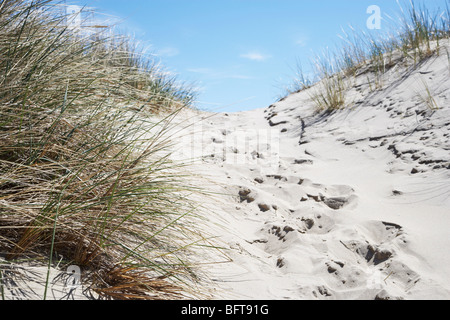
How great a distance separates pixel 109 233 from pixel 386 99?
13.8ft

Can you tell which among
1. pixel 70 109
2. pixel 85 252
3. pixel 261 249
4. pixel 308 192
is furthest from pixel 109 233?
pixel 308 192

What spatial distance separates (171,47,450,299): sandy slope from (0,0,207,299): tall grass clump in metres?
0.32

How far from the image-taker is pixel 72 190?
63.1 inches

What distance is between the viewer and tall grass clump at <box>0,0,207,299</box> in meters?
1.51

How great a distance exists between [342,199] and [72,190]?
6.47 ft

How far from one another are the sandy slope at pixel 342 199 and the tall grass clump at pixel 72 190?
32 cm

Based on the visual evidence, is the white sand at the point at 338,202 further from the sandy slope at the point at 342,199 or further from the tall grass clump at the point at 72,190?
the tall grass clump at the point at 72,190

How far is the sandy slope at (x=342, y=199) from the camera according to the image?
1.95 meters

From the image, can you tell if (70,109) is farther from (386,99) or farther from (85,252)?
(386,99)

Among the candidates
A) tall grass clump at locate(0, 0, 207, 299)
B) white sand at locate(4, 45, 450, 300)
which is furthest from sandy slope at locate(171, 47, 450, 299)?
tall grass clump at locate(0, 0, 207, 299)

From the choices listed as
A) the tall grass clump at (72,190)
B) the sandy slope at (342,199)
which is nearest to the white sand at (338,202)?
the sandy slope at (342,199)

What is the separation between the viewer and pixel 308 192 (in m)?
3.09

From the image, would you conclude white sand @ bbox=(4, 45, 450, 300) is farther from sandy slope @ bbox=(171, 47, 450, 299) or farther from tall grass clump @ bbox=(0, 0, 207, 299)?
tall grass clump @ bbox=(0, 0, 207, 299)

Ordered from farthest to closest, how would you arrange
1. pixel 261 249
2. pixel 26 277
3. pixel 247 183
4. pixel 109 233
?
pixel 247 183 → pixel 261 249 → pixel 109 233 → pixel 26 277
